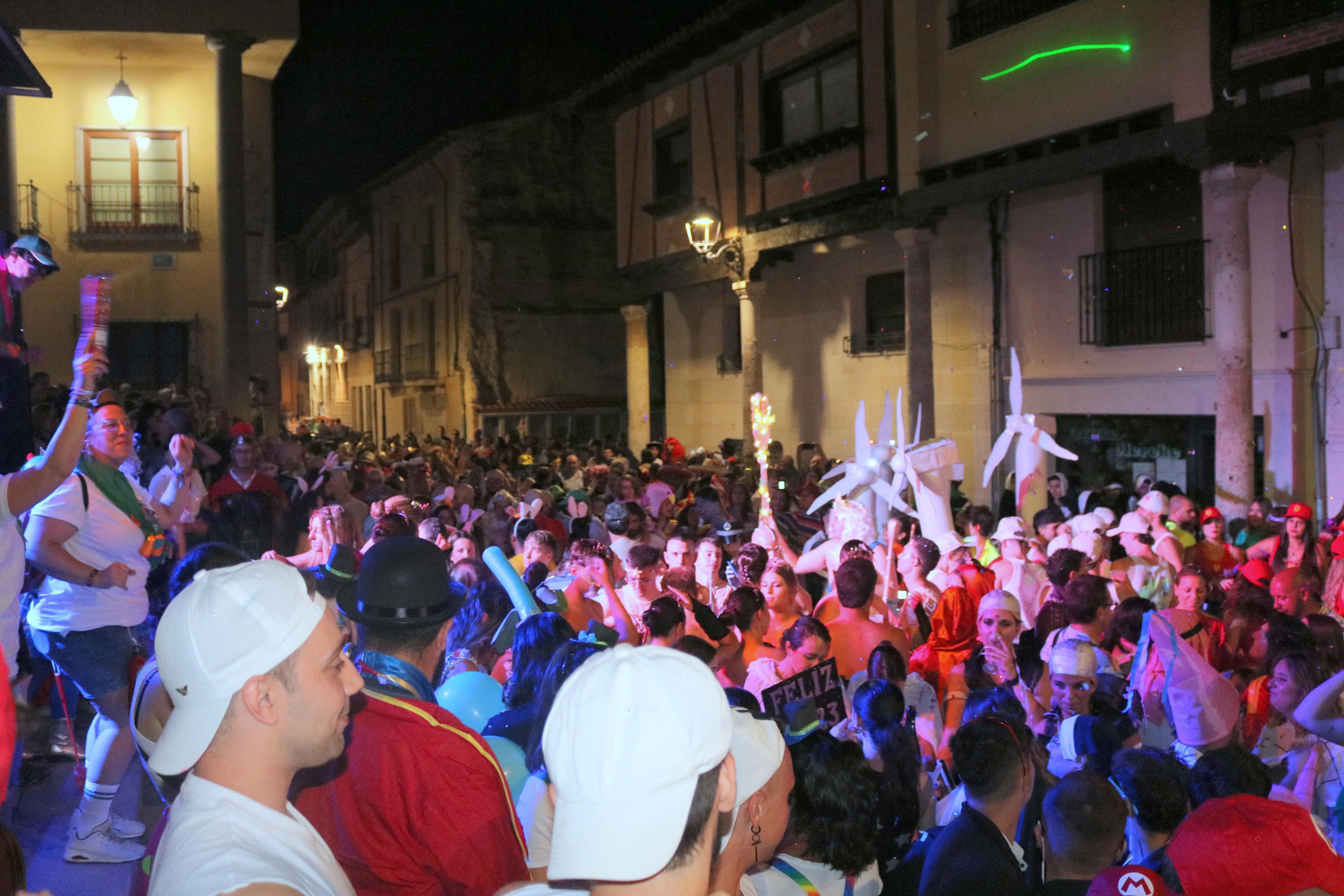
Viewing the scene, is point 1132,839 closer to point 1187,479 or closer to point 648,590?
point 648,590

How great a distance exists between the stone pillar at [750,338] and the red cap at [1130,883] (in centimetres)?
1637

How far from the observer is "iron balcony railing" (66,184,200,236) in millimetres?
15242

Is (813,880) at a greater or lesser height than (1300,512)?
lesser

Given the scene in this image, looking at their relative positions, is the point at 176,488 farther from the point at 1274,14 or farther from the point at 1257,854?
the point at 1274,14

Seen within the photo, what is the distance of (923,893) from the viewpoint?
3033 mm

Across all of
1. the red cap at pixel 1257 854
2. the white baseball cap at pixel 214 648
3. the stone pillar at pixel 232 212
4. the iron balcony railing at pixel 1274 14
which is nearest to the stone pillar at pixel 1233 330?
the iron balcony railing at pixel 1274 14

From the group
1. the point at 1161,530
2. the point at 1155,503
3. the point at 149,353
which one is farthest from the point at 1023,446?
the point at 149,353

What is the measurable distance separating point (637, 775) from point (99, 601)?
380 cm

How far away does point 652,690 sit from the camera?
156cm

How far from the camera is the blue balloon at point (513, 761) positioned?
3.12m

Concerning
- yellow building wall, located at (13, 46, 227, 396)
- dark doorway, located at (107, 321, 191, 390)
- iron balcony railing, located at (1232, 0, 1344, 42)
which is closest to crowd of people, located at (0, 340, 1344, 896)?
iron balcony railing, located at (1232, 0, 1344, 42)

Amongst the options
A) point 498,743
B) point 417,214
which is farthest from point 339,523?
point 417,214

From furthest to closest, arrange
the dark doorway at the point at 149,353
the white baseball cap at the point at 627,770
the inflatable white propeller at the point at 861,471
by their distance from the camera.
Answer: the dark doorway at the point at 149,353
the inflatable white propeller at the point at 861,471
the white baseball cap at the point at 627,770

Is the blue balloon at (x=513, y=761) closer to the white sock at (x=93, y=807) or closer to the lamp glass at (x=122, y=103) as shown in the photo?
the white sock at (x=93, y=807)
